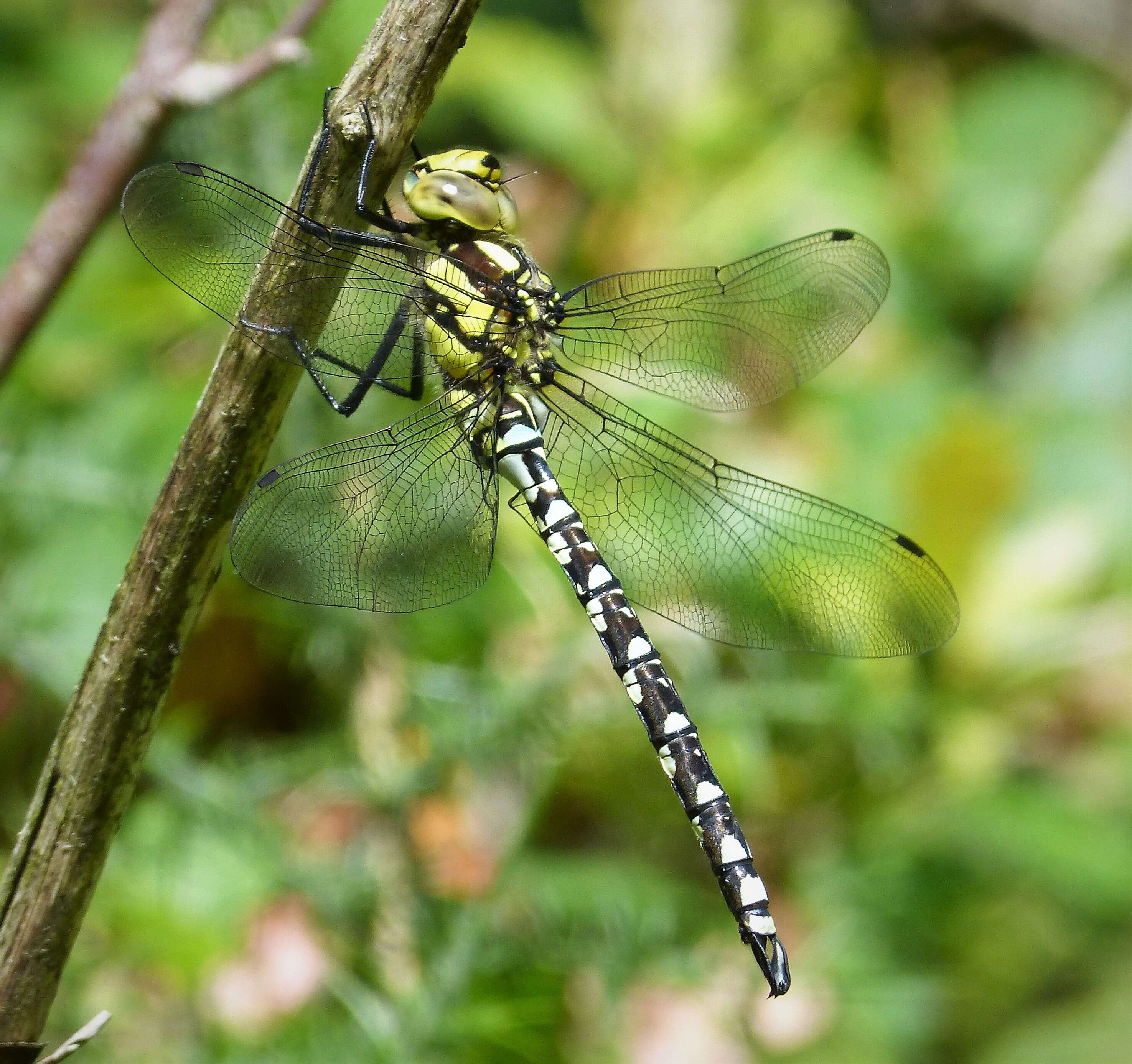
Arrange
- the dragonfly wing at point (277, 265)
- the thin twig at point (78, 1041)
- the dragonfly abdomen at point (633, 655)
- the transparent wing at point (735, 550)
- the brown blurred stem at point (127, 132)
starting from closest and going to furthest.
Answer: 1. the thin twig at point (78, 1041)
2. the dragonfly wing at point (277, 265)
3. the brown blurred stem at point (127, 132)
4. the dragonfly abdomen at point (633, 655)
5. the transparent wing at point (735, 550)

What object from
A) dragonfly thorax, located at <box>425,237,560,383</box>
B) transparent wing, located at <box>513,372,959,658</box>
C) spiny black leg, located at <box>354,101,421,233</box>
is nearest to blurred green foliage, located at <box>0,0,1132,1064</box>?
transparent wing, located at <box>513,372,959,658</box>

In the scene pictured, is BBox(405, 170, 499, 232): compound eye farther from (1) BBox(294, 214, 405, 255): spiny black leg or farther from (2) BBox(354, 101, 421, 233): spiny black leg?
(2) BBox(354, 101, 421, 233): spiny black leg

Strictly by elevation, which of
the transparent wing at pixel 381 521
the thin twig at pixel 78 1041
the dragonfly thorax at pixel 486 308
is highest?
the dragonfly thorax at pixel 486 308

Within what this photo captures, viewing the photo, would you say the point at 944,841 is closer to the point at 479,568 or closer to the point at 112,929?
the point at 479,568

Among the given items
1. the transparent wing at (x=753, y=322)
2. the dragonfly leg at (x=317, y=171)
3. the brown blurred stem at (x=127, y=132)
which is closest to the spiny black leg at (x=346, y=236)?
the dragonfly leg at (x=317, y=171)

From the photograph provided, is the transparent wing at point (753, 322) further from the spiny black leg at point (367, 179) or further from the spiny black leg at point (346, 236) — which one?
the spiny black leg at point (367, 179)

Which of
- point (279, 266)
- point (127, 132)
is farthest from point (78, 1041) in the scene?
point (127, 132)

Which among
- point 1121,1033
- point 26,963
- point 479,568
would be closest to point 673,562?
point 479,568
